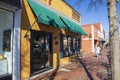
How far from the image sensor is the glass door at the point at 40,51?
10867mm

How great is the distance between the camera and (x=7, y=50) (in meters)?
8.72

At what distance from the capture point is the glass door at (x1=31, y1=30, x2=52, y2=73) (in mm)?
10867

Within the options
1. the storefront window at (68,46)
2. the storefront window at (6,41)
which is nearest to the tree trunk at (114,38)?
the storefront window at (6,41)

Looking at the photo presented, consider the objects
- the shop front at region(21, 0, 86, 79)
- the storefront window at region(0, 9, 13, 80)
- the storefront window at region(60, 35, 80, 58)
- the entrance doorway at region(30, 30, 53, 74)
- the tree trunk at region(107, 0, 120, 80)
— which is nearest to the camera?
the tree trunk at region(107, 0, 120, 80)

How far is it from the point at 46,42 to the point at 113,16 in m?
8.34

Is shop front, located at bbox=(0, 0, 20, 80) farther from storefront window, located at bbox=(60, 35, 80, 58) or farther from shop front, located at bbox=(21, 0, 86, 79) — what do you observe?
storefront window, located at bbox=(60, 35, 80, 58)

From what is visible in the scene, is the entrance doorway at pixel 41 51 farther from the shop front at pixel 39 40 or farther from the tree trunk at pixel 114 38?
the tree trunk at pixel 114 38

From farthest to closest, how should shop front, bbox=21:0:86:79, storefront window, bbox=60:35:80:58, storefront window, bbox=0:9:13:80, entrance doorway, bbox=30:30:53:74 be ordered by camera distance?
storefront window, bbox=60:35:80:58, entrance doorway, bbox=30:30:53:74, shop front, bbox=21:0:86:79, storefront window, bbox=0:9:13:80

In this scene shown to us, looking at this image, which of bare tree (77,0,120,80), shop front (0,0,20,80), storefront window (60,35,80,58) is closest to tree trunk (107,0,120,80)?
bare tree (77,0,120,80)

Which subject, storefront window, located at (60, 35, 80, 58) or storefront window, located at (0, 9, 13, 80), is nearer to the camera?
storefront window, located at (0, 9, 13, 80)

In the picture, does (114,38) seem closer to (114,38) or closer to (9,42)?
(114,38)

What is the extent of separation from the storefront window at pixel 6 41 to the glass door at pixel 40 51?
81.6 inches

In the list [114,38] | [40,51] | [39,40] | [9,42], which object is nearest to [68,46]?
[40,51]

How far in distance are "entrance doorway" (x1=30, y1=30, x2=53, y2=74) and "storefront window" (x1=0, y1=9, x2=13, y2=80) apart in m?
2.01
